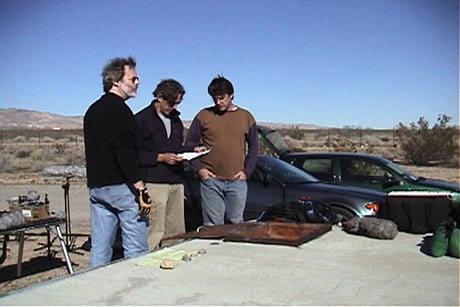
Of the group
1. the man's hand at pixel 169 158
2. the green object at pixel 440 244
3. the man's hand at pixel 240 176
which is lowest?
the green object at pixel 440 244

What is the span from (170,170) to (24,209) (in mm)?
1950

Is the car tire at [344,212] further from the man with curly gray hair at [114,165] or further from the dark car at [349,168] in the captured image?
the man with curly gray hair at [114,165]

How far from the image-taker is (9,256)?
323 inches

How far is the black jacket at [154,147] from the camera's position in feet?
17.4

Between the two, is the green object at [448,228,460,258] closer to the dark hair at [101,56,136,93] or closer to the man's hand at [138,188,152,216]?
the man's hand at [138,188,152,216]

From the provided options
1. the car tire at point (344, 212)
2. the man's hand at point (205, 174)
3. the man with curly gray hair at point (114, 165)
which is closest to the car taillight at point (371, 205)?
the car tire at point (344, 212)

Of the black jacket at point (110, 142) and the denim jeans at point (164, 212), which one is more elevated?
the black jacket at point (110, 142)

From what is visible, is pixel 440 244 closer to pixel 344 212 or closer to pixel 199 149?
pixel 199 149

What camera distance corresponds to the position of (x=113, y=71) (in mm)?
4527

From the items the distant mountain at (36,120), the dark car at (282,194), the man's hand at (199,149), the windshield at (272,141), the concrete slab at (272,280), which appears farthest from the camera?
the distant mountain at (36,120)

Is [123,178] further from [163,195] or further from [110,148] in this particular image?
[163,195]

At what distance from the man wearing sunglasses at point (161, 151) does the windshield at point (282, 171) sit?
99.5 inches

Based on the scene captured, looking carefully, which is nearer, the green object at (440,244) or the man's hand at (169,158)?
the green object at (440,244)

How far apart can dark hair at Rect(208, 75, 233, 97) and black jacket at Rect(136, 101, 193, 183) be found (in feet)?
1.80
